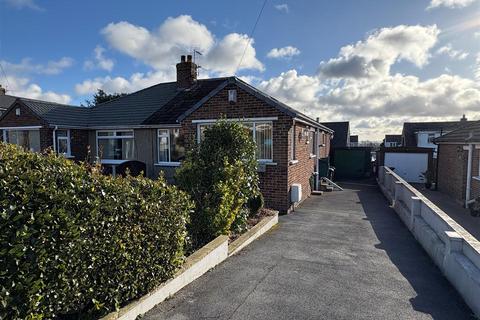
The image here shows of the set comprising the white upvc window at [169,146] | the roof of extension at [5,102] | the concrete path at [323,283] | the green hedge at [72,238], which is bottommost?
the concrete path at [323,283]

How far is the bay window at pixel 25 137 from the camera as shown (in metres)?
14.8

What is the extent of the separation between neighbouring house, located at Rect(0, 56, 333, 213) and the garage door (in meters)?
7.47

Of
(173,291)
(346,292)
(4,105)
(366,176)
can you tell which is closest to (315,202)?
(346,292)

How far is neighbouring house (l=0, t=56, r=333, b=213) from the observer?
379 inches

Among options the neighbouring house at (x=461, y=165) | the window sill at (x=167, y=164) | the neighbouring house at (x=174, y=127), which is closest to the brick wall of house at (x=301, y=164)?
the neighbouring house at (x=174, y=127)

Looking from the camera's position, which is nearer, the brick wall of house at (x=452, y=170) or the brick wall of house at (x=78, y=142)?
the brick wall of house at (x=452, y=170)

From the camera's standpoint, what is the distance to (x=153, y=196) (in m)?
3.79

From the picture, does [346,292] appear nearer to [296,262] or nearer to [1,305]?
[296,262]

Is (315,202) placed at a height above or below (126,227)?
below

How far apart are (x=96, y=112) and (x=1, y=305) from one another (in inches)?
634

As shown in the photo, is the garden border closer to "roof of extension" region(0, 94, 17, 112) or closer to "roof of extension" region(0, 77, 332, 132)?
"roof of extension" region(0, 77, 332, 132)

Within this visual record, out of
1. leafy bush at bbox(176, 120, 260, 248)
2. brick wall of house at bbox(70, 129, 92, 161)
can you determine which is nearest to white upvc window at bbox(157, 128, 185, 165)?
brick wall of house at bbox(70, 129, 92, 161)

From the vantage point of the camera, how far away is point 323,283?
455 centimetres

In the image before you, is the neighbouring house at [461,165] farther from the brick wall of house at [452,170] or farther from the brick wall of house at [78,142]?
the brick wall of house at [78,142]
